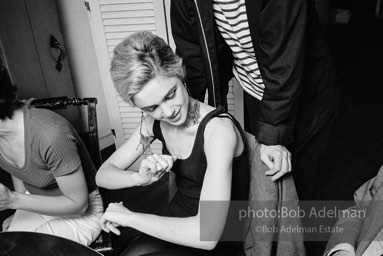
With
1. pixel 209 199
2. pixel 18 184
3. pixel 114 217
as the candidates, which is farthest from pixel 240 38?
pixel 18 184

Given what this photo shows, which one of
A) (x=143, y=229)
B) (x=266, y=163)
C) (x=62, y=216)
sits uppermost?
(x=266, y=163)

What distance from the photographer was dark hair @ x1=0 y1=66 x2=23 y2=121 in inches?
53.1

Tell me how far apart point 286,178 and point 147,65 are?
0.55 m

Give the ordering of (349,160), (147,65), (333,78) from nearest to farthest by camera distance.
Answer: (147,65) < (333,78) < (349,160)

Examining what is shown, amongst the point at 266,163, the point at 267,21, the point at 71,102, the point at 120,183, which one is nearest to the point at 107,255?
the point at 120,183

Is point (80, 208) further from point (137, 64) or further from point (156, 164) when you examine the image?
point (137, 64)

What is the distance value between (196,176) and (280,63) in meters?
0.46

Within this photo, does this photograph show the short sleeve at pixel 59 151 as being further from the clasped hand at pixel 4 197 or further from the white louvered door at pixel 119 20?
the white louvered door at pixel 119 20

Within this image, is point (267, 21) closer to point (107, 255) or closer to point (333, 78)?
point (333, 78)

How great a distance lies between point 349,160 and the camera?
277cm

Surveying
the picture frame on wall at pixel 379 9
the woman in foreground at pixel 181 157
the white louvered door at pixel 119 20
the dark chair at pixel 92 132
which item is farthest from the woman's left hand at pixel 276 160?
the picture frame on wall at pixel 379 9

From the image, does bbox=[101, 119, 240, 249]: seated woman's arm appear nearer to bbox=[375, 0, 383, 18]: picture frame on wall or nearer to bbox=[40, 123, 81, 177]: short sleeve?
bbox=[40, 123, 81, 177]: short sleeve

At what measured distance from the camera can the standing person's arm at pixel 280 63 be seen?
123 cm

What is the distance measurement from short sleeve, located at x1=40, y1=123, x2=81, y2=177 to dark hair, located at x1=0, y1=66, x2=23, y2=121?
16cm
